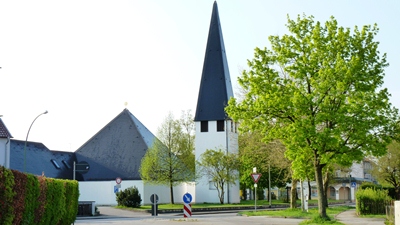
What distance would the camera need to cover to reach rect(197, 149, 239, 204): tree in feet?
234

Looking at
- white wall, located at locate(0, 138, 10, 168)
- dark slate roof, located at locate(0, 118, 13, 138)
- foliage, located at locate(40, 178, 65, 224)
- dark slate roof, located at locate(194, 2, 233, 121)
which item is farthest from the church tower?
foliage, located at locate(40, 178, 65, 224)

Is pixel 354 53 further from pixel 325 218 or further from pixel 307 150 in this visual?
pixel 325 218

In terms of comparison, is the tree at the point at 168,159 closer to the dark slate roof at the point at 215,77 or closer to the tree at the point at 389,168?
the dark slate roof at the point at 215,77

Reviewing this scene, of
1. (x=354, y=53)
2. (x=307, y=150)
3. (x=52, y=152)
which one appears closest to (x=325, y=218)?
(x=307, y=150)

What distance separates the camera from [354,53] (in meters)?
29.5

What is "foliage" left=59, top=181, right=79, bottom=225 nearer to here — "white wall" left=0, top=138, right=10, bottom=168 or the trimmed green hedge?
the trimmed green hedge

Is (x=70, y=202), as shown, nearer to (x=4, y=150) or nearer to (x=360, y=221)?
(x=360, y=221)

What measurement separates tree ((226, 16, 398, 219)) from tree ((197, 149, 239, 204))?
133 ft

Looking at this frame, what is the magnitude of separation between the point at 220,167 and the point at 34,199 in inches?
2138

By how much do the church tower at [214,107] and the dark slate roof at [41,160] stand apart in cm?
1595

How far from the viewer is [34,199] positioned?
59.6ft

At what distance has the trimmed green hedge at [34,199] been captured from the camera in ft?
48.9

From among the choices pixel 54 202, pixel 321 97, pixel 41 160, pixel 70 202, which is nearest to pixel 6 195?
pixel 54 202

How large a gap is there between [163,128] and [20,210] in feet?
178
